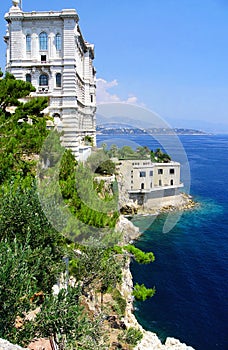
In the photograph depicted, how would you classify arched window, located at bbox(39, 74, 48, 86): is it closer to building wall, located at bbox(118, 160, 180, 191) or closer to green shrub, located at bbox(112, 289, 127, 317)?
building wall, located at bbox(118, 160, 180, 191)

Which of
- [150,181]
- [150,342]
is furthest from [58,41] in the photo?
[150,181]

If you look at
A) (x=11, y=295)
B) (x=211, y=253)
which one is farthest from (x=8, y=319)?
(x=211, y=253)

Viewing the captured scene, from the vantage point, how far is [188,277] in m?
24.4

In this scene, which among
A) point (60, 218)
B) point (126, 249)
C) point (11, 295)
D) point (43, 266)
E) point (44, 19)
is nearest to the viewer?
point (11, 295)

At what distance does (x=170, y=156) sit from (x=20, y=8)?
93.3ft

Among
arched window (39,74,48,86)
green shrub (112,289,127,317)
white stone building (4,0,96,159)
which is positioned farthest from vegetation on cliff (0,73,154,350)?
arched window (39,74,48,86)

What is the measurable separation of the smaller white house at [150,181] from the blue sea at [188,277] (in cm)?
261

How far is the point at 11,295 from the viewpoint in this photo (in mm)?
6953

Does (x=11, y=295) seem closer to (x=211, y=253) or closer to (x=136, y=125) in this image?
(x=136, y=125)

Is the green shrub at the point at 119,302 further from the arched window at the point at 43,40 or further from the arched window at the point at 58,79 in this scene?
the arched window at the point at 43,40

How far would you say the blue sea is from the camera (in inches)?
745

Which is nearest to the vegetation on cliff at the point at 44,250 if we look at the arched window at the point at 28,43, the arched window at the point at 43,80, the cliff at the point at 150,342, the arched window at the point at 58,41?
the cliff at the point at 150,342

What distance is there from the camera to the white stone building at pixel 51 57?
76.9 feet

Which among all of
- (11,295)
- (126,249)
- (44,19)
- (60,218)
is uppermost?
(44,19)
